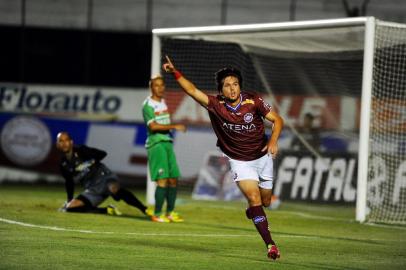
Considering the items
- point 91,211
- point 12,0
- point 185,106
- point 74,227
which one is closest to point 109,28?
point 12,0

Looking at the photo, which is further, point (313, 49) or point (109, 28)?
point (109, 28)

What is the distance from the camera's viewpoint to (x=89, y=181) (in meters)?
15.4

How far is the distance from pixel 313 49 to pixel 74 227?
271 inches

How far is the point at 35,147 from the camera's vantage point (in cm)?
2272

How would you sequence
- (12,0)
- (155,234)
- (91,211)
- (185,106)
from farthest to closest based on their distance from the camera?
(12,0) < (185,106) < (91,211) < (155,234)

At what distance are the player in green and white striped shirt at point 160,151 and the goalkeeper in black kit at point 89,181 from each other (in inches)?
20.4

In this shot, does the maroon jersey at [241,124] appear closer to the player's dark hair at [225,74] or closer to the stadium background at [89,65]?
the player's dark hair at [225,74]

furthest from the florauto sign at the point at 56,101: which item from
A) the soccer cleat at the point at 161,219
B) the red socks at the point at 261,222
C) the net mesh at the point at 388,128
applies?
the red socks at the point at 261,222

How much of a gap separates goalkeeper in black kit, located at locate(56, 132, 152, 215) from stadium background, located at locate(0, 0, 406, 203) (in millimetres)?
7138

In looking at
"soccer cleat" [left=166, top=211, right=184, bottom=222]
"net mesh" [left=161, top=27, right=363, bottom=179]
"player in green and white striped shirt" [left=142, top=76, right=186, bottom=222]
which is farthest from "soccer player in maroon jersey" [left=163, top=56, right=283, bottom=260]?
"net mesh" [left=161, top=27, right=363, bottom=179]

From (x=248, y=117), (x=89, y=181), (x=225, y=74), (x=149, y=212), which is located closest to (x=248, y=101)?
(x=248, y=117)

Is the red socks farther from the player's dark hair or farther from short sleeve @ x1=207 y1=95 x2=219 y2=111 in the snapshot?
the player's dark hair

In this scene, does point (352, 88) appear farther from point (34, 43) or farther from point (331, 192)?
point (34, 43)

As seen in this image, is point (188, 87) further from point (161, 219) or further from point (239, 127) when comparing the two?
point (161, 219)
